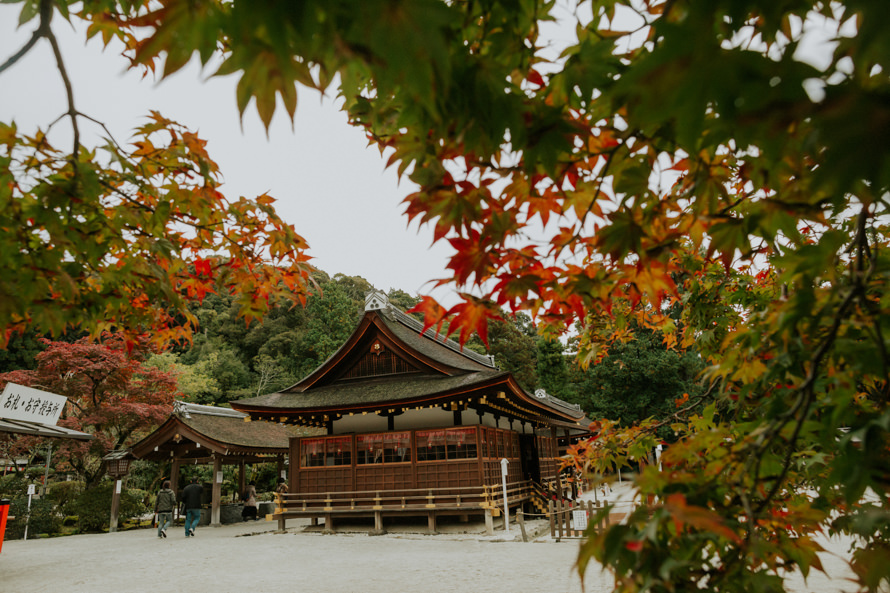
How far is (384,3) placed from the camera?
2.49ft

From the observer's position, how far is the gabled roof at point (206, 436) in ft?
47.5

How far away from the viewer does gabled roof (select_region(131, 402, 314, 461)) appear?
14484 millimetres

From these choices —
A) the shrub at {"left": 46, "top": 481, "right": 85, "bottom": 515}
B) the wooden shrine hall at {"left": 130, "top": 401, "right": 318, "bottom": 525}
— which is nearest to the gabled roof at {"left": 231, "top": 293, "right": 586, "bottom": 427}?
the wooden shrine hall at {"left": 130, "top": 401, "right": 318, "bottom": 525}

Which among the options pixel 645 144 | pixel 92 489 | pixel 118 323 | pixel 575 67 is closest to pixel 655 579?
pixel 645 144

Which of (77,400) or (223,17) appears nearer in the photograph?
(223,17)

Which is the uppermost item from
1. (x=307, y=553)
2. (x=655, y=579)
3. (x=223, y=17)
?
(x=223, y=17)

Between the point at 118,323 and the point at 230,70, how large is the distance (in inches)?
110

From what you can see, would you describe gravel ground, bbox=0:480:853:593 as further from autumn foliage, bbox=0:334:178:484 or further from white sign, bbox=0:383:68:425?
autumn foliage, bbox=0:334:178:484

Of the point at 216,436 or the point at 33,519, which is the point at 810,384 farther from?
the point at 33,519

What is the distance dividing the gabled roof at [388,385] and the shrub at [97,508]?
7.79 meters

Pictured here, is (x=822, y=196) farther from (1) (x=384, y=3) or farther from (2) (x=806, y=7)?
(1) (x=384, y=3)

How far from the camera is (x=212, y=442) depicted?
1432 cm

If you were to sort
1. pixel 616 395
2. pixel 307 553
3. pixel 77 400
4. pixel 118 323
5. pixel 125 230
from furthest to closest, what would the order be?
pixel 616 395, pixel 77 400, pixel 307 553, pixel 118 323, pixel 125 230

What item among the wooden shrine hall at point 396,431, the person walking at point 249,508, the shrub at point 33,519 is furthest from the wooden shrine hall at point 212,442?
the shrub at point 33,519
